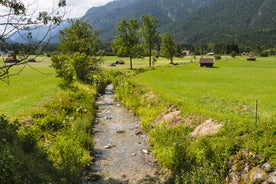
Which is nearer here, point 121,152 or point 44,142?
point 44,142

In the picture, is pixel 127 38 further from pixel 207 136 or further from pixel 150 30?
pixel 207 136

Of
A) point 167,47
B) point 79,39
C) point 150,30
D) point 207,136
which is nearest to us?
point 207,136

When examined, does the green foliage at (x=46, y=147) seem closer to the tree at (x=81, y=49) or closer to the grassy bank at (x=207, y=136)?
the grassy bank at (x=207, y=136)

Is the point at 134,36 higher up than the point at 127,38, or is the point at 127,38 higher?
the point at 134,36

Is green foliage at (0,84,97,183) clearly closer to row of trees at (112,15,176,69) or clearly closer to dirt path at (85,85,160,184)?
dirt path at (85,85,160,184)

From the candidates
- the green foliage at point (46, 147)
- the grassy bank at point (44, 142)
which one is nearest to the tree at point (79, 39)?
the grassy bank at point (44, 142)

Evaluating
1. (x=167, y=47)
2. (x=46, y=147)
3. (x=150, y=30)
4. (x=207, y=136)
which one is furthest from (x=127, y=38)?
(x=207, y=136)

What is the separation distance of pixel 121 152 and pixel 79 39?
37995 mm

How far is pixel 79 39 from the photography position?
5509cm

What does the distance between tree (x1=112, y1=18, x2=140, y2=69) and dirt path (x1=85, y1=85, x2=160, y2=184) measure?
195ft

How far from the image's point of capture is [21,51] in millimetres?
11406

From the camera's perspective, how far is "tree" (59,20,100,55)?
5474 centimetres

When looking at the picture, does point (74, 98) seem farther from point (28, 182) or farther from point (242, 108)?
point (28, 182)

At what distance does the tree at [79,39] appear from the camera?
54744mm
